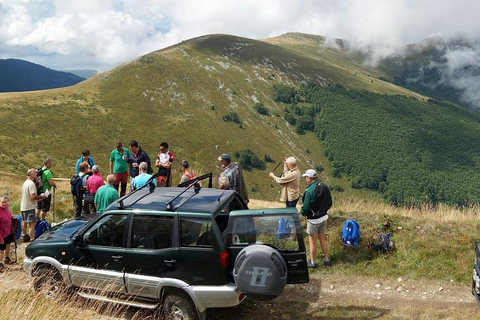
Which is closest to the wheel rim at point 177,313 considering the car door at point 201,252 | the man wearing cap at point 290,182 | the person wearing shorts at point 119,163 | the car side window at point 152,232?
the car door at point 201,252

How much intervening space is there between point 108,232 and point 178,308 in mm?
1819

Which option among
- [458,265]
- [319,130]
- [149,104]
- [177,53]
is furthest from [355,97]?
[458,265]

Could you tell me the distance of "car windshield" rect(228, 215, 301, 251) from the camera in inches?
229

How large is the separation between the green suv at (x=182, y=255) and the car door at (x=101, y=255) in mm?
17

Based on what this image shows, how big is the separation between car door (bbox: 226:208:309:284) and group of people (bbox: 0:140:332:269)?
1911 millimetres

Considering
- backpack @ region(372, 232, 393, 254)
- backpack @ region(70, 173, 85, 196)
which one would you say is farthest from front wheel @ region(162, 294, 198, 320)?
backpack @ region(70, 173, 85, 196)

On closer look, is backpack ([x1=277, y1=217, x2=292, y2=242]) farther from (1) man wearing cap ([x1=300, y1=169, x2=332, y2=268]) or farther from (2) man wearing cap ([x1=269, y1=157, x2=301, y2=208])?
(2) man wearing cap ([x1=269, y1=157, x2=301, y2=208])

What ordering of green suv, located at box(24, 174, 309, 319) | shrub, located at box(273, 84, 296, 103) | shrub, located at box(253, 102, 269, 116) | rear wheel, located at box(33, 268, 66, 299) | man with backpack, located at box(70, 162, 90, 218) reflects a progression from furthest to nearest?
shrub, located at box(273, 84, 296, 103) → shrub, located at box(253, 102, 269, 116) → man with backpack, located at box(70, 162, 90, 218) → rear wheel, located at box(33, 268, 66, 299) → green suv, located at box(24, 174, 309, 319)

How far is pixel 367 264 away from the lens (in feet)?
26.7

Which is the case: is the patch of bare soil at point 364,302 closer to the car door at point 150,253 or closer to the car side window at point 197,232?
the car door at point 150,253

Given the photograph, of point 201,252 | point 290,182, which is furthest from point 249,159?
point 201,252

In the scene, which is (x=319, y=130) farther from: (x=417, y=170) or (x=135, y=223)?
(x=135, y=223)

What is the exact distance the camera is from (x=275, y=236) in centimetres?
585

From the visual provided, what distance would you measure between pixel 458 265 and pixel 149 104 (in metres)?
128
